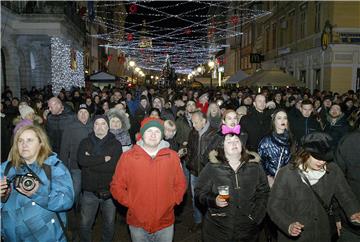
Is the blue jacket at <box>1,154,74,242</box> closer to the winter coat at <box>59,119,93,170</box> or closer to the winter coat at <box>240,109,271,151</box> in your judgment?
the winter coat at <box>59,119,93,170</box>

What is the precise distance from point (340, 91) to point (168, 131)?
18.7 m

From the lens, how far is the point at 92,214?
18.0 feet

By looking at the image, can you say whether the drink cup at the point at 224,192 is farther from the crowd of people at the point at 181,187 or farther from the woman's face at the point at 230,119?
the woman's face at the point at 230,119

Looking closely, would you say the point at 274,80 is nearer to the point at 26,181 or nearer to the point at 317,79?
the point at 317,79

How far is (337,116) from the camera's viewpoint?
8125mm

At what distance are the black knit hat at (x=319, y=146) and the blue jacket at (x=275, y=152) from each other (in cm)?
161

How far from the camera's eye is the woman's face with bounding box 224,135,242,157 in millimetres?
4141

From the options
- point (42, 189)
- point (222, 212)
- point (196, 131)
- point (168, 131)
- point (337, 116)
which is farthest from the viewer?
Result: point (337, 116)

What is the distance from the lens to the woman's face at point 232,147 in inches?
163

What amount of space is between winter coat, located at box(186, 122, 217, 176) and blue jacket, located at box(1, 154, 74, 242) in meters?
2.95

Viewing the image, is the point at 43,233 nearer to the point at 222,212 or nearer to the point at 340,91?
the point at 222,212

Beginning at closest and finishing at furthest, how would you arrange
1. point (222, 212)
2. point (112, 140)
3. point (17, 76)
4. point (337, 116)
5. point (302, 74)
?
1. point (222, 212)
2. point (112, 140)
3. point (337, 116)
4. point (17, 76)
5. point (302, 74)

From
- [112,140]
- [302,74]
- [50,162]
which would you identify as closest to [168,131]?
[112,140]

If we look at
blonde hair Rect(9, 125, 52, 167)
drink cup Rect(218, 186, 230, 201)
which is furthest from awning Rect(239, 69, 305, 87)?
blonde hair Rect(9, 125, 52, 167)
